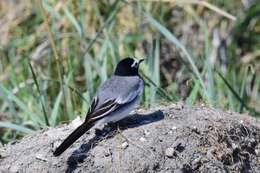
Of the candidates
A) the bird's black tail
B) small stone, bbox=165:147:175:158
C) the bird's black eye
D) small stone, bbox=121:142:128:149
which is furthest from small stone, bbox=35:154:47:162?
the bird's black eye

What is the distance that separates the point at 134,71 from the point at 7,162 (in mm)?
1200

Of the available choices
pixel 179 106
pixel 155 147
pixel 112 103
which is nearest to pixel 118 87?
pixel 112 103

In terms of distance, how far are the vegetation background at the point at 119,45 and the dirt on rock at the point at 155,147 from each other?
4.46 feet

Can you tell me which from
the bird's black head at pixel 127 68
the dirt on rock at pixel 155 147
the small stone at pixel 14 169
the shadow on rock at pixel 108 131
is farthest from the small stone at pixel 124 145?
the bird's black head at pixel 127 68

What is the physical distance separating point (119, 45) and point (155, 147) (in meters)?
3.66

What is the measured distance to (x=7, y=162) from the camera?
5277 mm

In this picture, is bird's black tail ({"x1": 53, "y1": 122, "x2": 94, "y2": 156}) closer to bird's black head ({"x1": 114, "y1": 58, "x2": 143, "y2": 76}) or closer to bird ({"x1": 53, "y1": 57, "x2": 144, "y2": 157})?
bird ({"x1": 53, "y1": 57, "x2": 144, "y2": 157})

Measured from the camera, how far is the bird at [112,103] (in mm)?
5211

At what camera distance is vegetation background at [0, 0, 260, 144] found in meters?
7.54

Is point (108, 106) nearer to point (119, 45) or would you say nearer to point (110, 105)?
point (110, 105)

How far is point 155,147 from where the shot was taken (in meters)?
5.17

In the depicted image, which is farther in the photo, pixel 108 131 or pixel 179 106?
pixel 179 106

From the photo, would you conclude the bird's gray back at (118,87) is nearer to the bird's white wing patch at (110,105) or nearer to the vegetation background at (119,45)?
the bird's white wing patch at (110,105)

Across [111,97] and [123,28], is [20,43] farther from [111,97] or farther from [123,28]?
[111,97]
